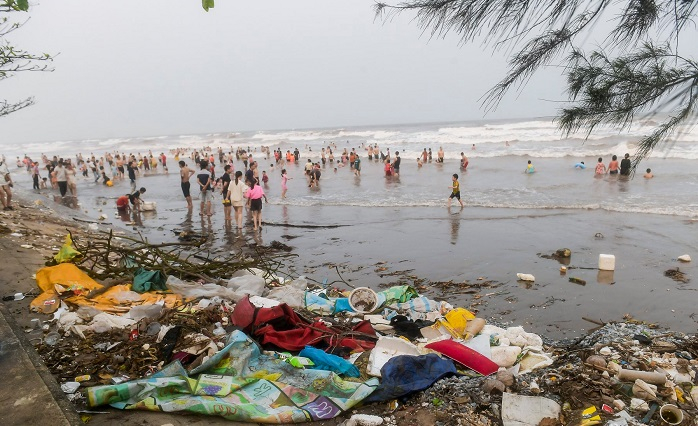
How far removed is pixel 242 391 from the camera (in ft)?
11.3

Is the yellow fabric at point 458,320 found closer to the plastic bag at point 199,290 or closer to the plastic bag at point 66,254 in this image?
the plastic bag at point 199,290

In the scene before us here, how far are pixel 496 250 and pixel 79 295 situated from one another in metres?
7.74

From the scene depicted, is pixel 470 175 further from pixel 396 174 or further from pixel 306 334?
pixel 306 334

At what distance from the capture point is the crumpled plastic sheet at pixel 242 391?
315 centimetres

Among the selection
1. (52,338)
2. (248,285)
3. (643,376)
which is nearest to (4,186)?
(248,285)

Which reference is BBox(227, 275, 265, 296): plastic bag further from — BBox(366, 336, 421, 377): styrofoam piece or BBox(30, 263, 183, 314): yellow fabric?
BBox(366, 336, 421, 377): styrofoam piece

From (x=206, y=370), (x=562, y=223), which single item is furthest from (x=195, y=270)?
(x=562, y=223)

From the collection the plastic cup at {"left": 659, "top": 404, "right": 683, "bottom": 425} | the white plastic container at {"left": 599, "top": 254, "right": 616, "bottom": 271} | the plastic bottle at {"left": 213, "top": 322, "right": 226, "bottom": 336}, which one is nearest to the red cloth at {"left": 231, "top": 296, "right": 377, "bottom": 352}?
the plastic bottle at {"left": 213, "top": 322, "right": 226, "bottom": 336}

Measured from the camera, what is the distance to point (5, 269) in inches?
239

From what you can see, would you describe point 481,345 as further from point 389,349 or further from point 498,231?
point 498,231

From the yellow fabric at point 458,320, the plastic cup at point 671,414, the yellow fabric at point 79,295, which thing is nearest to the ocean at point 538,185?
the yellow fabric at point 458,320

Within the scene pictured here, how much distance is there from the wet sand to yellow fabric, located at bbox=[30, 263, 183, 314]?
317 cm

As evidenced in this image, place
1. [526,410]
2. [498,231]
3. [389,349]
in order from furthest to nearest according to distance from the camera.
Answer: [498,231] < [389,349] < [526,410]

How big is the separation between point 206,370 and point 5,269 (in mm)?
4422
